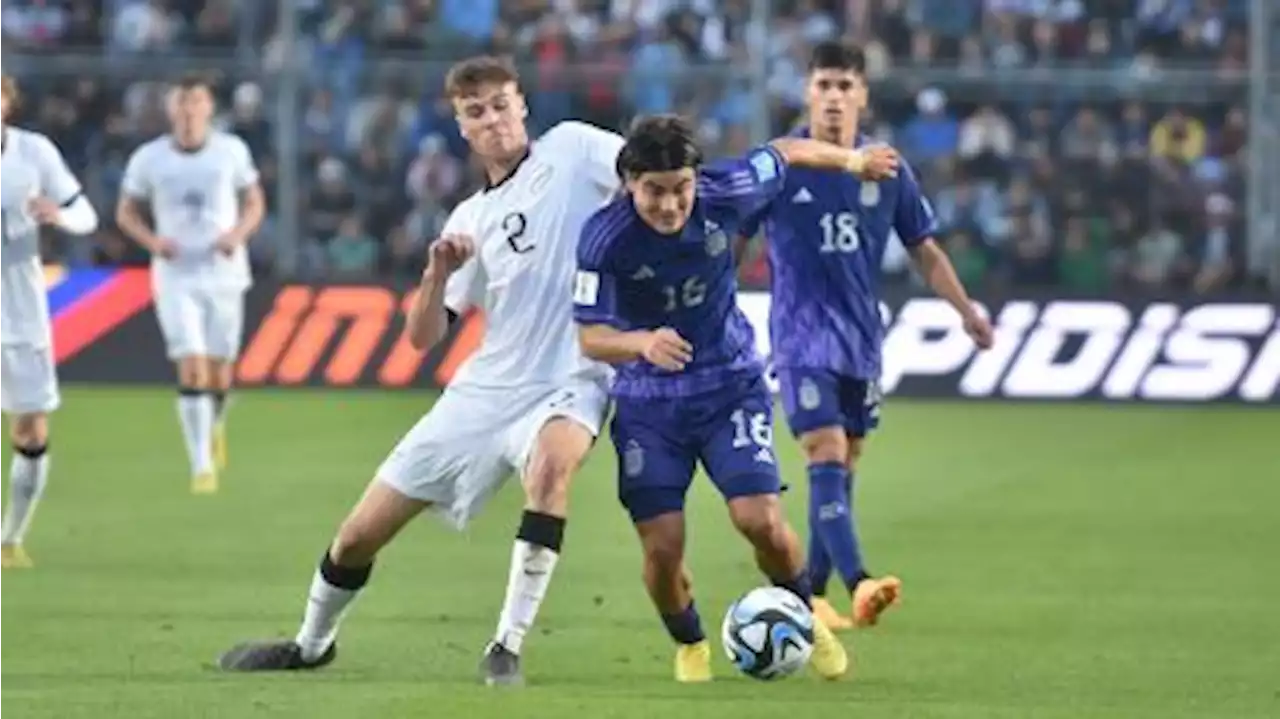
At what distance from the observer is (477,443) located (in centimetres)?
1212

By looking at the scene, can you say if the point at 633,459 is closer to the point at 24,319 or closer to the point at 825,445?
the point at 825,445

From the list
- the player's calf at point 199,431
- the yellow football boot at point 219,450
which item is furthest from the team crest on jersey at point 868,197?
the yellow football boot at point 219,450

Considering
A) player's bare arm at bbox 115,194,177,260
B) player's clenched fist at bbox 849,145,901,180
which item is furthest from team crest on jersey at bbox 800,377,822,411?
player's bare arm at bbox 115,194,177,260

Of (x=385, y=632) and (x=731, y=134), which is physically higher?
(x=385, y=632)

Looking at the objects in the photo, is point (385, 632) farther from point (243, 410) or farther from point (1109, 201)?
point (1109, 201)

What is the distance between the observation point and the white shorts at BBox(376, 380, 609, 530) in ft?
39.6

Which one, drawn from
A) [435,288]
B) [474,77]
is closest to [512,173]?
[474,77]

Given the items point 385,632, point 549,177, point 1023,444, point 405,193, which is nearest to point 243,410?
point 405,193

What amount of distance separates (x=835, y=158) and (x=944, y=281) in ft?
6.86

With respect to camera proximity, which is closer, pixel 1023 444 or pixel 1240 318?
pixel 1023 444

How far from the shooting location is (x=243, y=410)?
28859 millimetres

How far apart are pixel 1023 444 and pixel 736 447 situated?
13.9 metres

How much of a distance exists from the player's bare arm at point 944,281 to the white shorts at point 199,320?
9000 millimetres

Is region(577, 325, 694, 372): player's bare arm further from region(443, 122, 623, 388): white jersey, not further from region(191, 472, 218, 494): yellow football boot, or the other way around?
region(191, 472, 218, 494): yellow football boot
